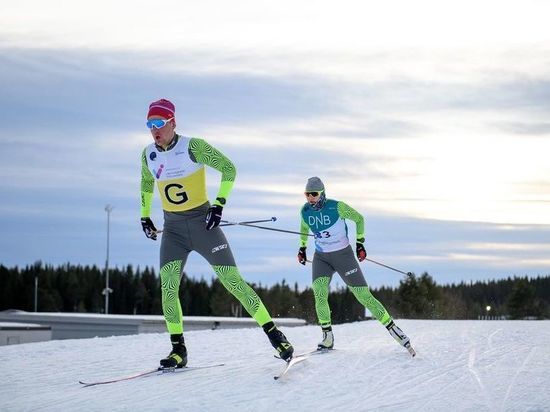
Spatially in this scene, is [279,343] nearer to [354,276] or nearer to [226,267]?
[226,267]

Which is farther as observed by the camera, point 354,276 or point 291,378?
point 354,276

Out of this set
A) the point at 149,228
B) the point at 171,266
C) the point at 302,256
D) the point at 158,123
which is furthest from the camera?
the point at 302,256

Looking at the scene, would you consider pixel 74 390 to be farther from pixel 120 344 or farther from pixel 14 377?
pixel 120 344

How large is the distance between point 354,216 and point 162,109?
3.86m

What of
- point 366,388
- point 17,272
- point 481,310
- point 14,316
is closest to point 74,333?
point 14,316

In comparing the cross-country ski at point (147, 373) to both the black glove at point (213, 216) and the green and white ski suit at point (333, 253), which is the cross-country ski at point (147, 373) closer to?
the black glove at point (213, 216)

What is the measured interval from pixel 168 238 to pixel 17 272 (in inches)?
3771

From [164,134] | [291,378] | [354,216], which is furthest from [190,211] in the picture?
[354,216]

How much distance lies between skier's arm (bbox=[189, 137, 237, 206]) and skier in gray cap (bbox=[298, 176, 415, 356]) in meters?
2.83

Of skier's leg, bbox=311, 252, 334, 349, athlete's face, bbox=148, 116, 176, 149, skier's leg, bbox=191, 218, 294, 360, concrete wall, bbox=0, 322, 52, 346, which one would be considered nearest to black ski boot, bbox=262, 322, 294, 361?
skier's leg, bbox=191, 218, 294, 360

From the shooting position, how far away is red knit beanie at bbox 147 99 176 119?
29.7 ft

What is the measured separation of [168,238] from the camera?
929cm

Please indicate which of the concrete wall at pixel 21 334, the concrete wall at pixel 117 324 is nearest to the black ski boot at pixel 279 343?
the concrete wall at pixel 117 324

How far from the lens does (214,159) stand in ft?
29.7
